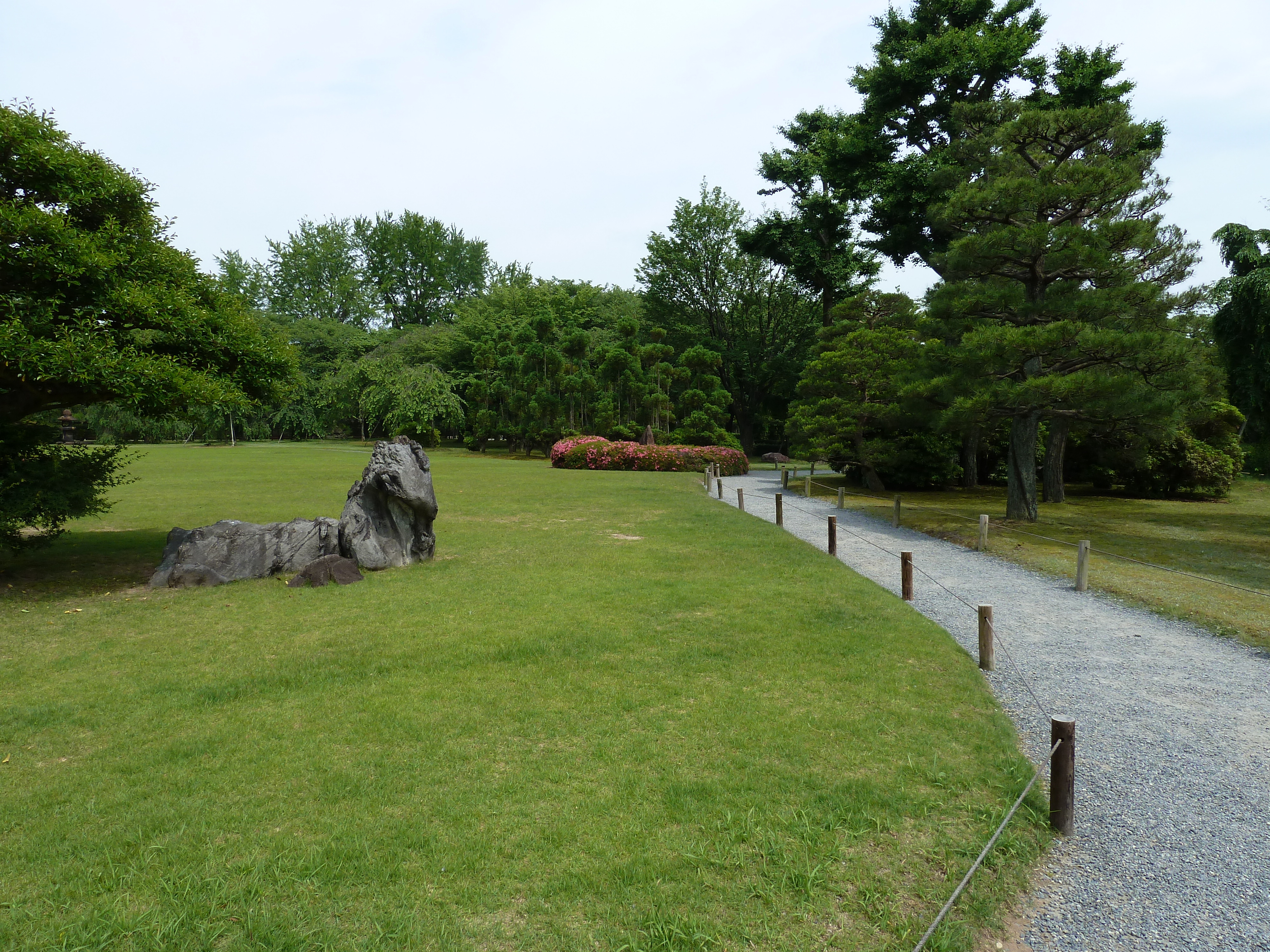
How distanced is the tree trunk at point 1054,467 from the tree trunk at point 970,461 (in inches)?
97.3

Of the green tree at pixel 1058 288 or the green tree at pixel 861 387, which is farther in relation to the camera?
the green tree at pixel 861 387

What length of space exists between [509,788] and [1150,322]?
16.9 m

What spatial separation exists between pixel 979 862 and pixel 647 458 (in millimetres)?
25262

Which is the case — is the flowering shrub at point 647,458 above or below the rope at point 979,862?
above

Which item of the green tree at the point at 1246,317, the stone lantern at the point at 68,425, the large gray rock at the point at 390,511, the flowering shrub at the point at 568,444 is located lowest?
the large gray rock at the point at 390,511

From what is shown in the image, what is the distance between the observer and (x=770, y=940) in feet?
9.81

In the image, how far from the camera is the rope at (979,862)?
286 cm

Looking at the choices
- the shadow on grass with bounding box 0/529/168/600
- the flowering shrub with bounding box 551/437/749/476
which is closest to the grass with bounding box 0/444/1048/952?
the shadow on grass with bounding box 0/529/168/600

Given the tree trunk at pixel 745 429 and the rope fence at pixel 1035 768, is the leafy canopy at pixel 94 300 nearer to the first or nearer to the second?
the rope fence at pixel 1035 768

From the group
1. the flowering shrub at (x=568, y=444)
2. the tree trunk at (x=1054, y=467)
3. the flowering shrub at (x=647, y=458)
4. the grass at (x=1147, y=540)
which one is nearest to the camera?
the grass at (x=1147, y=540)

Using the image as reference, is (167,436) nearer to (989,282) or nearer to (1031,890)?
(989,282)

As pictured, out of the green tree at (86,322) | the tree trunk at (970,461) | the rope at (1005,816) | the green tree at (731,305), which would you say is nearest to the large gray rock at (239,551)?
the green tree at (86,322)

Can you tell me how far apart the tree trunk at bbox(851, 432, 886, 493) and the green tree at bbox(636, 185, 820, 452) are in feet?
52.8

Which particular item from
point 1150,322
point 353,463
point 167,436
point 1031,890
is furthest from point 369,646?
point 167,436
